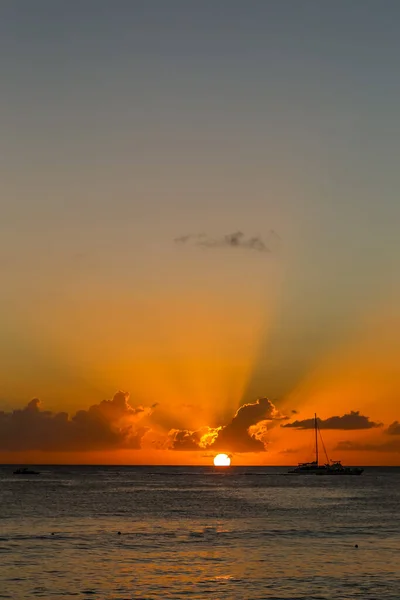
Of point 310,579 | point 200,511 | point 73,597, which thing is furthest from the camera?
point 200,511

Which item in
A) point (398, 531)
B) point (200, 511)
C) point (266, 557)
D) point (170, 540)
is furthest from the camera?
point (200, 511)

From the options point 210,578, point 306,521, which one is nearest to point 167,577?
point 210,578

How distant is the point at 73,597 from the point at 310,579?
64.3 ft

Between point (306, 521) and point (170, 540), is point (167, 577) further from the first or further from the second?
point (306, 521)

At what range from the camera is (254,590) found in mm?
60531

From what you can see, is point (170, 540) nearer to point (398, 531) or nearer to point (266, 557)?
point (266, 557)

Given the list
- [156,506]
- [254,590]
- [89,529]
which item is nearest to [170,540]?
[89,529]

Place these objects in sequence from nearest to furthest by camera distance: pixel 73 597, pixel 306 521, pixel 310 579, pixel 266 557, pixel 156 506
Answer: pixel 73 597 < pixel 310 579 < pixel 266 557 < pixel 306 521 < pixel 156 506

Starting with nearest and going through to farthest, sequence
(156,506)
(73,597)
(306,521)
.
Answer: (73,597), (306,521), (156,506)

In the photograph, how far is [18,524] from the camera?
364ft

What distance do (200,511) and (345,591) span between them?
283 feet

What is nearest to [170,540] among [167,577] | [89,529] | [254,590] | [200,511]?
[89,529]

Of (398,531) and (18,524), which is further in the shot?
(18,524)

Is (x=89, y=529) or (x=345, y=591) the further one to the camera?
(x=89, y=529)
